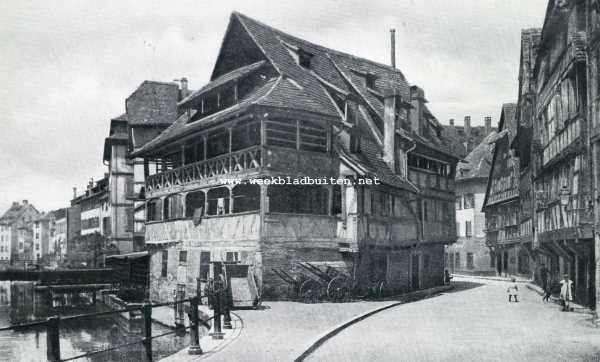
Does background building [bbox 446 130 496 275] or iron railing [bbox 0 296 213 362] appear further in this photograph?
background building [bbox 446 130 496 275]

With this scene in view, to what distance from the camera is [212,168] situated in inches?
1016

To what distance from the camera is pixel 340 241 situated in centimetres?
2436

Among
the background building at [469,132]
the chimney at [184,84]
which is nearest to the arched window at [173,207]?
the chimney at [184,84]

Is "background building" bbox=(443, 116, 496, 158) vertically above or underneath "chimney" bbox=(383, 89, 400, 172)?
above

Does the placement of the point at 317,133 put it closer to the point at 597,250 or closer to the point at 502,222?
the point at 597,250

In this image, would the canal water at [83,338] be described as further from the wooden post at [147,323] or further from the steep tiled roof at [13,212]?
the steep tiled roof at [13,212]

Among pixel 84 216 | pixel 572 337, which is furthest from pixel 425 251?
pixel 84 216

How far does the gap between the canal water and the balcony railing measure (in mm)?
6484

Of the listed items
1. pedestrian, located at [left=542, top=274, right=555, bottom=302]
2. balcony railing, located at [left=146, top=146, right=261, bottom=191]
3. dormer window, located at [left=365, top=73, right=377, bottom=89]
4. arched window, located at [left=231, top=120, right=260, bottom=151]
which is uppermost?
dormer window, located at [left=365, top=73, right=377, bottom=89]

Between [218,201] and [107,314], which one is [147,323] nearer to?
[107,314]

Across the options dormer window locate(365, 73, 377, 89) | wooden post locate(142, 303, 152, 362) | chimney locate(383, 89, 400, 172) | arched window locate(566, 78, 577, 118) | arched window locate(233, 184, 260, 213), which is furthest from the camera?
dormer window locate(365, 73, 377, 89)

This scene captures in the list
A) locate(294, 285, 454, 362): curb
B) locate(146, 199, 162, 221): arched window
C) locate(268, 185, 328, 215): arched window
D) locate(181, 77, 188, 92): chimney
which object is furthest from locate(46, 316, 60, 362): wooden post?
locate(181, 77, 188, 92): chimney

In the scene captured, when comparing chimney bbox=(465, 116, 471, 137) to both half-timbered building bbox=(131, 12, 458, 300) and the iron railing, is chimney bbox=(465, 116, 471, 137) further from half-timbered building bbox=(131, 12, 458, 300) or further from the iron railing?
the iron railing

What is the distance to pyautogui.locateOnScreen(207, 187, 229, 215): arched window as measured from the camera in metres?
27.6
